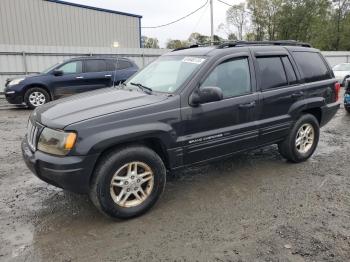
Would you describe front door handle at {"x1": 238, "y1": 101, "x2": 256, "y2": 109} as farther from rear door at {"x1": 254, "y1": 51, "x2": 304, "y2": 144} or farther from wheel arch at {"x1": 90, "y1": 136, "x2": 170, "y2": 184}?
wheel arch at {"x1": 90, "y1": 136, "x2": 170, "y2": 184}

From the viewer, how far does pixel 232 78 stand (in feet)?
14.1

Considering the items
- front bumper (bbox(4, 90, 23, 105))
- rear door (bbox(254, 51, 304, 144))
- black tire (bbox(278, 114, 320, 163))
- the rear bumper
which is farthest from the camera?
front bumper (bbox(4, 90, 23, 105))

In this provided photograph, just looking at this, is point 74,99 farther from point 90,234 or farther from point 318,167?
point 318,167

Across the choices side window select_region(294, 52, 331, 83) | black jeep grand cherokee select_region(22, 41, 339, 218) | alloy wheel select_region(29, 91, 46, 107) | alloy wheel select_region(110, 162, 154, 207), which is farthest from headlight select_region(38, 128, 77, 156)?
alloy wheel select_region(29, 91, 46, 107)

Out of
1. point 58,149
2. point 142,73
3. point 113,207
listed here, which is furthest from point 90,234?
point 142,73

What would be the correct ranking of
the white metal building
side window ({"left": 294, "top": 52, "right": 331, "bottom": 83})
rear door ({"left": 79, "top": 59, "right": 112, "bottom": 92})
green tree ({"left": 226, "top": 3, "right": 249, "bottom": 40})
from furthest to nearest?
green tree ({"left": 226, "top": 3, "right": 249, "bottom": 40})
the white metal building
rear door ({"left": 79, "top": 59, "right": 112, "bottom": 92})
side window ({"left": 294, "top": 52, "right": 331, "bottom": 83})

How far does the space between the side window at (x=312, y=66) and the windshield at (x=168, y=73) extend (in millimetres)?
1889

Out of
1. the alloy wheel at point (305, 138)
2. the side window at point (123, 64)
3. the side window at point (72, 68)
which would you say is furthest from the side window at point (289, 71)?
the side window at point (72, 68)

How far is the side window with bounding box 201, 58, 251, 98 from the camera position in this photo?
13.5ft

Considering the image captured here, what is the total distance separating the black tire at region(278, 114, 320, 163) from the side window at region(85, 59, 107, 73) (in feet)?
26.5

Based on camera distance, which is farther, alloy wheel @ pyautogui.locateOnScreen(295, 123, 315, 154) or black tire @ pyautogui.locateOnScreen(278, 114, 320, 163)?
alloy wheel @ pyautogui.locateOnScreen(295, 123, 315, 154)

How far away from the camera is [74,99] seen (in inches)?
159

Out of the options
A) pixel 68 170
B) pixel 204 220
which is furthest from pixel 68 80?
pixel 204 220

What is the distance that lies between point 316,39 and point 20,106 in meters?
41.2
